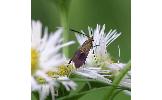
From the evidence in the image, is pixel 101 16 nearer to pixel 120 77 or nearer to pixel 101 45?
pixel 101 45

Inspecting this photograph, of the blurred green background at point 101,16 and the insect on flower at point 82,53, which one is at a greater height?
the blurred green background at point 101,16

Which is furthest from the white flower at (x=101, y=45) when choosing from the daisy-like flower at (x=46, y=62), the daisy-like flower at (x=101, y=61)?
the daisy-like flower at (x=46, y=62)

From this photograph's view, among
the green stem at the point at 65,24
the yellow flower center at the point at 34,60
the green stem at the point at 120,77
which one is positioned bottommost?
the green stem at the point at 120,77

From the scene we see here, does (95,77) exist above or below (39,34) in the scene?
below

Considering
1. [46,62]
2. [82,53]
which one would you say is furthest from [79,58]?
[46,62]

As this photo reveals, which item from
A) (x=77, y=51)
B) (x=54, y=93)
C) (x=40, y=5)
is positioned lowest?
(x=54, y=93)

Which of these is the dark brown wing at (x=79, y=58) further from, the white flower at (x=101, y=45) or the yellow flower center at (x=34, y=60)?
the yellow flower center at (x=34, y=60)
